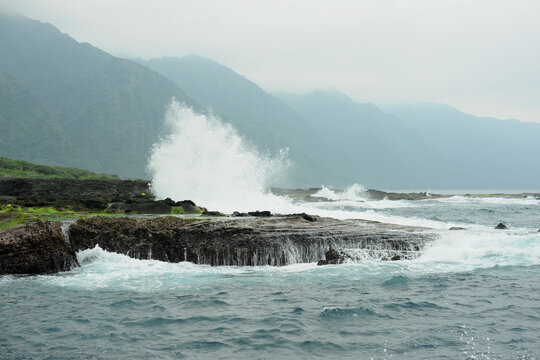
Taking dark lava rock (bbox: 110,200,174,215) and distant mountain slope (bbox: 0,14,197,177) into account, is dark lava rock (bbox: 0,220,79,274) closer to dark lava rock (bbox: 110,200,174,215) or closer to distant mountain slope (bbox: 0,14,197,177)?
dark lava rock (bbox: 110,200,174,215)

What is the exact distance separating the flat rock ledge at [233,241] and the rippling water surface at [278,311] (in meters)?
1.11

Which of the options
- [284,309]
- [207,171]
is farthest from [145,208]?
[284,309]

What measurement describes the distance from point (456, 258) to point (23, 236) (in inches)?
705

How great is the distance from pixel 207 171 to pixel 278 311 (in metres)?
34.0

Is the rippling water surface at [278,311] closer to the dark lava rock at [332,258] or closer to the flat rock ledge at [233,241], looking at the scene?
the dark lava rock at [332,258]

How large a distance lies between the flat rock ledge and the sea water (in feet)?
2.45

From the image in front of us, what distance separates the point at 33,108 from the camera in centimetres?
16462

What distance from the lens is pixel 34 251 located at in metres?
16.0

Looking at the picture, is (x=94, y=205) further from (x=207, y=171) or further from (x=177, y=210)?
(x=207, y=171)

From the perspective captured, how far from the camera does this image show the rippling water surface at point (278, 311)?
8367 mm

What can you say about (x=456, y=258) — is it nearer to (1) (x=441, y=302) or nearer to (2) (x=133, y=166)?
(1) (x=441, y=302)

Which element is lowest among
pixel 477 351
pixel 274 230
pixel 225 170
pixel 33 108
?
pixel 477 351

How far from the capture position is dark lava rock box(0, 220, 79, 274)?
1569 centimetres

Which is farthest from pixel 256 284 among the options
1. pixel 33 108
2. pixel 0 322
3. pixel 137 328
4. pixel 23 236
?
pixel 33 108
